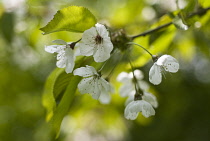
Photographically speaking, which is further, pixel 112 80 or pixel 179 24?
pixel 112 80

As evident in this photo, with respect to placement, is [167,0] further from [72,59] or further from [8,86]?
[8,86]

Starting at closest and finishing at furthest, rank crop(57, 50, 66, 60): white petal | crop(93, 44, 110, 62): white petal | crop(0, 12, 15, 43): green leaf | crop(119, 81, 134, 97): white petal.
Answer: crop(93, 44, 110, 62): white petal < crop(57, 50, 66, 60): white petal < crop(119, 81, 134, 97): white petal < crop(0, 12, 15, 43): green leaf

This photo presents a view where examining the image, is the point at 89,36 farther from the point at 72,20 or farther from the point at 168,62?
the point at 168,62

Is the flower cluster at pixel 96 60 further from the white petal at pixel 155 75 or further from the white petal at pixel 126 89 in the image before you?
the white petal at pixel 126 89

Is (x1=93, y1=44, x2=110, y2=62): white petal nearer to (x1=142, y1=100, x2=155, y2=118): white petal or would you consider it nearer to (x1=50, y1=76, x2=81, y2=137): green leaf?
(x1=50, y1=76, x2=81, y2=137): green leaf

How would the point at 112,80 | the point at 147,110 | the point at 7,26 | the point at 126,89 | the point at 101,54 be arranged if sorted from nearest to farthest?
the point at 101,54 < the point at 147,110 < the point at 126,89 < the point at 7,26 < the point at 112,80

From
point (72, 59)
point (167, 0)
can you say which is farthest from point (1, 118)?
point (72, 59)

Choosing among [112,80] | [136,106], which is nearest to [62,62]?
[136,106]

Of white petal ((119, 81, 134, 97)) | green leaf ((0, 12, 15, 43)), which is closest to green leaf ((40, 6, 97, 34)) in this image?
white petal ((119, 81, 134, 97))
